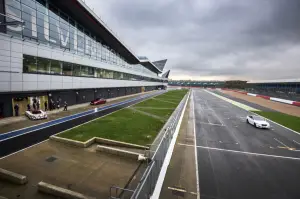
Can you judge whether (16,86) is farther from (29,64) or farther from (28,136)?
(28,136)

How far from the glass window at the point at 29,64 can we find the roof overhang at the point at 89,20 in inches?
450

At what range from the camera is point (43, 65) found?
85.0 ft

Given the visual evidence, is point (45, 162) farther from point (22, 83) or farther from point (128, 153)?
point (22, 83)

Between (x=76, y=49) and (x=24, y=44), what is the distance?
1339cm

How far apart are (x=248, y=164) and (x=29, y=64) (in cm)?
2673

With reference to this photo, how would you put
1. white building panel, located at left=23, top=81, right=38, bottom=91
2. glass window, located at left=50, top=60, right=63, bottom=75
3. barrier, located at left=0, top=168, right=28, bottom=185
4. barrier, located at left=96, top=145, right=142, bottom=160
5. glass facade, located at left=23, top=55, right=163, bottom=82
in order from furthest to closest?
glass window, located at left=50, top=60, right=63, bottom=75 < glass facade, located at left=23, top=55, right=163, bottom=82 < white building panel, located at left=23, top=81, right=38, bottom=91 < barrier, located at left=96, top=145, right=142, bottom=160 < barrier, located at left=0, top=168, right=28, bottom=185

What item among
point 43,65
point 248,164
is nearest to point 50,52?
point 43,65

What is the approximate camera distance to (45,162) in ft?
35.9

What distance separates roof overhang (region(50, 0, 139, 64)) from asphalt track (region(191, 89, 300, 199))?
2771cm

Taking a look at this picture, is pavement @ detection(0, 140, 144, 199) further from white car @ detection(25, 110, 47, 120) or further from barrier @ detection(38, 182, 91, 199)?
white car @ detection(25, 110, 47, 120)

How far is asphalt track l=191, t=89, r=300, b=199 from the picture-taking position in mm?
8961

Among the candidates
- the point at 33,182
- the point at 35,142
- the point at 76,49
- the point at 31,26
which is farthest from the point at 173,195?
the point at 76,49

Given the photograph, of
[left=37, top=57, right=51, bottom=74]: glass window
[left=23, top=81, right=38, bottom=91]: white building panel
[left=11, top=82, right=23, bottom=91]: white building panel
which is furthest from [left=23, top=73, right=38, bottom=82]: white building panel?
[left=37, top=57, right=51, bottom=74]: glass window

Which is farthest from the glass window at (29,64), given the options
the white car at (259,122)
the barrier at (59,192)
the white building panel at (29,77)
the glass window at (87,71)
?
the white car at (259,122)
